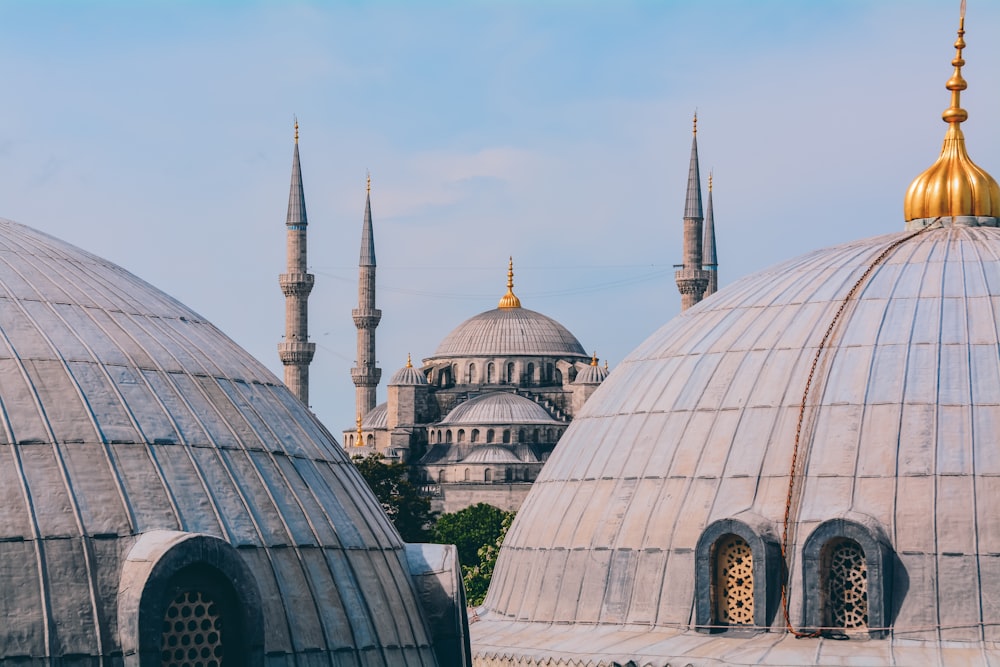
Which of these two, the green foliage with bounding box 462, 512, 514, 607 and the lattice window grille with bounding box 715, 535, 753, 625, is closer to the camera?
the lattice window grille with bounding box 715, 535, 753, 625

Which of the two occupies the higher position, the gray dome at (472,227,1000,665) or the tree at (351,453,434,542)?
the tree at (351,453,434,542)

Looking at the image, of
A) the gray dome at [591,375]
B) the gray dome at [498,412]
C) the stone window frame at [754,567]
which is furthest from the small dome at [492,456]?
the stone window frame at [754,567]

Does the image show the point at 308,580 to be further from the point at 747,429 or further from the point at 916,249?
the point at 916,249

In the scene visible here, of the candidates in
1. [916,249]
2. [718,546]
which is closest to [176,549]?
[718,546]

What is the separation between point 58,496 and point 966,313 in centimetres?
1606

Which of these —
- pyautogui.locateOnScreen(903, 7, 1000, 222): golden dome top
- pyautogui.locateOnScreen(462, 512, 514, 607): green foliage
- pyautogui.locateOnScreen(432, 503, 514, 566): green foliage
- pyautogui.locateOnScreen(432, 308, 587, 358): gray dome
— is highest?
pyautogui.locateOnScreen(432, 308, 587, 358): gray dome

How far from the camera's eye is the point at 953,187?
1228 inches

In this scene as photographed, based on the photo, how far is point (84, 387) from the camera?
16000mm

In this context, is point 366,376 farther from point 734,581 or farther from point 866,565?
point 866,565

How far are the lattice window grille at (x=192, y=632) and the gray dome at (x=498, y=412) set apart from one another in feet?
348

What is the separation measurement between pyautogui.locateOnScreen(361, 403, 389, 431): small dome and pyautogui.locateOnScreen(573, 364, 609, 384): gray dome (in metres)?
12.5

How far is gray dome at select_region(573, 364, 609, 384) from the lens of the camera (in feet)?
413

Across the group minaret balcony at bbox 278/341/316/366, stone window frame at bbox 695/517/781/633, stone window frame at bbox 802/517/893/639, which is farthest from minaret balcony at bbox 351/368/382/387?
stone window frame at bbox 802/517/893/639

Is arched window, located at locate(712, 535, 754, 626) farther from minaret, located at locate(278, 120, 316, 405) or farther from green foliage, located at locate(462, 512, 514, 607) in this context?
minaret, located at locate(278, 120, 316, 405)
